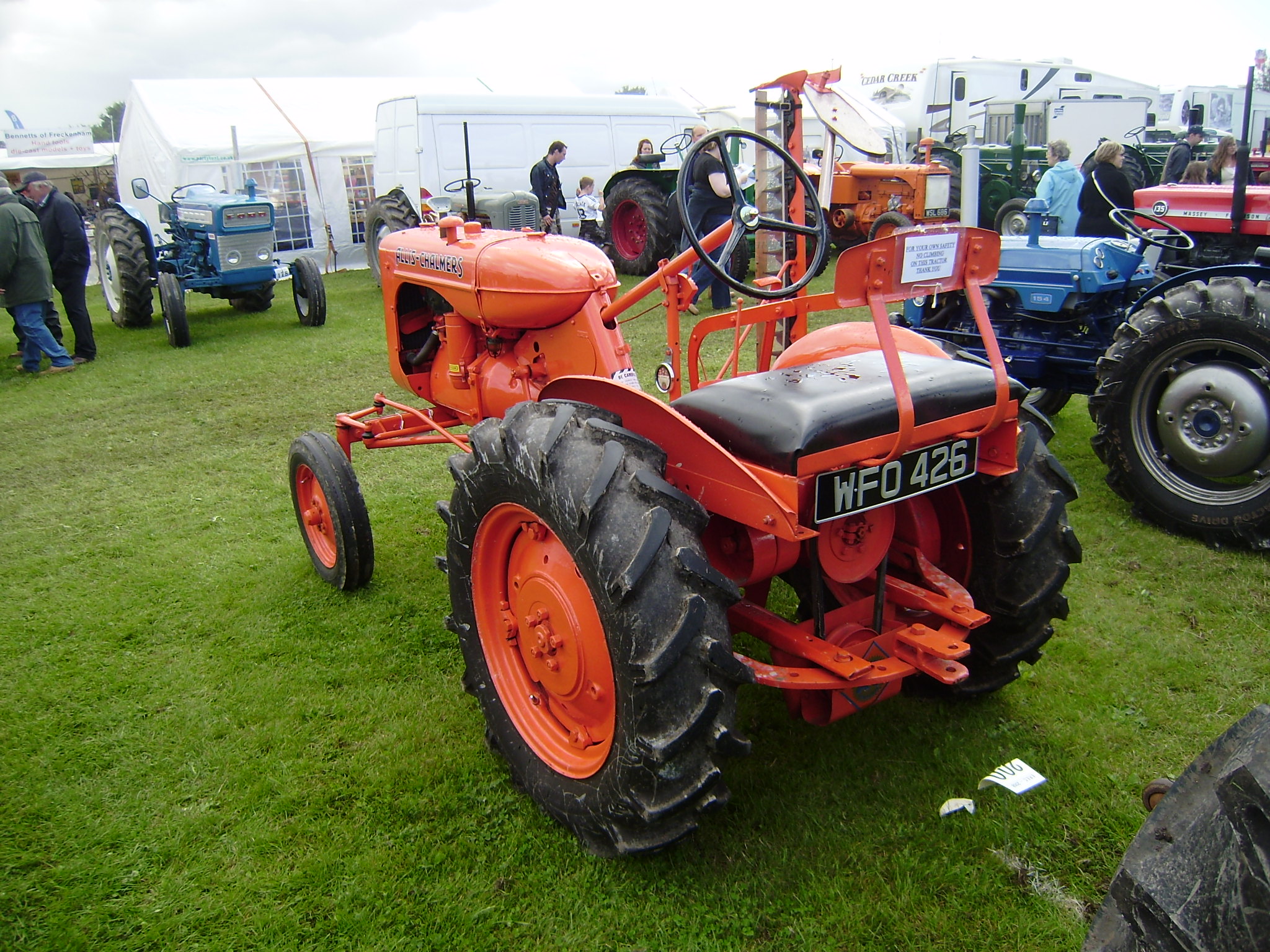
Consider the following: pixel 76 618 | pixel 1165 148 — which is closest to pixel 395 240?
pixel 76 618

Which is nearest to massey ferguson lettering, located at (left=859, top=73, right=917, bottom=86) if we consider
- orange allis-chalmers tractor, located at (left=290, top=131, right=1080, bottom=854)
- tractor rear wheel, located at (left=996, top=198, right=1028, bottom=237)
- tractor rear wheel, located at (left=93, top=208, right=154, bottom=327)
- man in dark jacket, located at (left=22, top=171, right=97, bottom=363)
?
tractor rear wheel, located at (left=996, top=198, right=1028, bottom=237)

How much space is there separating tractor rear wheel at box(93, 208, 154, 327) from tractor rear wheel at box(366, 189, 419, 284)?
2.60 m

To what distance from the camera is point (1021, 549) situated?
241cm

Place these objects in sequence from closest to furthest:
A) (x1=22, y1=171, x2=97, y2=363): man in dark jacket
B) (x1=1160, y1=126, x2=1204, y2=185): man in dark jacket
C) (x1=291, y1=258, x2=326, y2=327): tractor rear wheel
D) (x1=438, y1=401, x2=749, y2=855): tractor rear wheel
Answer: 1. (x1=438, y1=401, x2=749, y2=855): tractor rear wheel
2. (x1=22, y1=171, x2=97, y2=363): man in dark jacket
3. (x1=291, y1=258, x2=326, y2=327): tractor rear wheel
4. (x1=1160, y1=126, x2=1204, y2=185): man in dark jacket

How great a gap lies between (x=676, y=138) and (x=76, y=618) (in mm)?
13055

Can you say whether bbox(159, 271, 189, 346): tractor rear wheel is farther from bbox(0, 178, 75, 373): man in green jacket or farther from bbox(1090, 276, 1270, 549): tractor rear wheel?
bbox(1090, 276, 1270, 549): tractor rear wheel

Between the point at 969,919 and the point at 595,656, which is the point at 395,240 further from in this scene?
the point at 969,919

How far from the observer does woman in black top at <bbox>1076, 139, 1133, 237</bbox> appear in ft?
27.6

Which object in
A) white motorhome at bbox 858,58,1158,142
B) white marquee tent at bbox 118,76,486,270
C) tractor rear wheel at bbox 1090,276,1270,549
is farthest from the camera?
white motorhome at bbox 858,58,1158,142

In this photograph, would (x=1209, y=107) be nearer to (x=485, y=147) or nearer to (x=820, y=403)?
(x=485, y=147)

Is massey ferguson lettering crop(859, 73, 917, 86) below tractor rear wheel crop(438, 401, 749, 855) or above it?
above

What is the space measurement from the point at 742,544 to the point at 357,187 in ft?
47.3

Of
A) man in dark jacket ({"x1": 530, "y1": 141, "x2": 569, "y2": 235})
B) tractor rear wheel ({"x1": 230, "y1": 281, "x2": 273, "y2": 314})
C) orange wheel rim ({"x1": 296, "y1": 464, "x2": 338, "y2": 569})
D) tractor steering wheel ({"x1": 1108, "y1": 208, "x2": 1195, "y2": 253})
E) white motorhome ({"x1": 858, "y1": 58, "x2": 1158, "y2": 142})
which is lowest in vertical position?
orange wheel rim ({"x1": 296, "y1": 464, "x2": 338, "y2": 569})

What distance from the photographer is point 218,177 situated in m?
13.6
